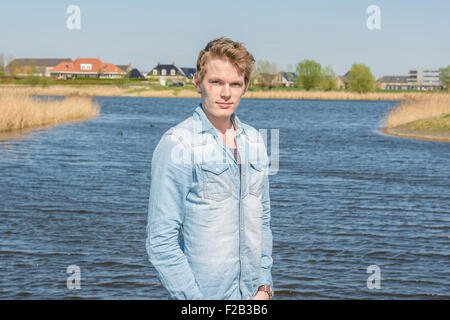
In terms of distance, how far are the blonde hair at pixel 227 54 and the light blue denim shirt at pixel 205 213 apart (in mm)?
253

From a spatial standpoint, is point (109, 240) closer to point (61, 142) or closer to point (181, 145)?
point (181, 145)

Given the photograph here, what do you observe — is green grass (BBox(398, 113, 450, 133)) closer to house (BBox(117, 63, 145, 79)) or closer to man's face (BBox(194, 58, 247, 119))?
man's face (BBox(194, 58, 247, 119))

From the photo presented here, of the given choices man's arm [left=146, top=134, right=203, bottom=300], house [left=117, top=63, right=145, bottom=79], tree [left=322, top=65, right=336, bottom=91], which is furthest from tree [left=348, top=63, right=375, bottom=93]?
man's arm [left=146, top=134, right=203, bottom=300]

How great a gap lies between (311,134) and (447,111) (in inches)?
337

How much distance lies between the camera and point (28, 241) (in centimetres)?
942

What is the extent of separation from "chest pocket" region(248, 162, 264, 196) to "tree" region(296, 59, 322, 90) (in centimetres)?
13574

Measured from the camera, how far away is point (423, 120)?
34.6 meters

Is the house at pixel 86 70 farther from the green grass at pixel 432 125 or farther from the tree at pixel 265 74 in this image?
the green grass at pixel 432 125

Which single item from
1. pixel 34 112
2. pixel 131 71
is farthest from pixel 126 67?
pixel 34 112

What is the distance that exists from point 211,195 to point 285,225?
8217mm

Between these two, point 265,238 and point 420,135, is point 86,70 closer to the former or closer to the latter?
point 420,135

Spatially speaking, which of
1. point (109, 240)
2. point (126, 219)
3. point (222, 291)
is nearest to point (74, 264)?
point (109, 240)

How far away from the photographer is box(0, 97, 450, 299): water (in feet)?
24.8
